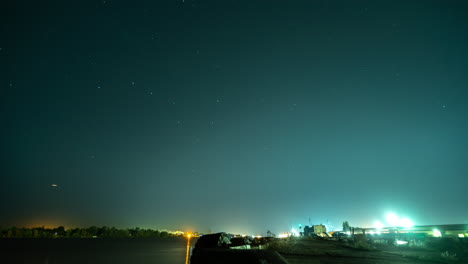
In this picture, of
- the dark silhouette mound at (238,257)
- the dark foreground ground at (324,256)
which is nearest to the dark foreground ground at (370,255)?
the dark foreground ground at (324,256)

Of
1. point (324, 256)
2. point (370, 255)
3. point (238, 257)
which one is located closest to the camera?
point (238, 257)

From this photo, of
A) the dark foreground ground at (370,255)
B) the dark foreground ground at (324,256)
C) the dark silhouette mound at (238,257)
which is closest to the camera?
the dark silhouette mound at (238,257)

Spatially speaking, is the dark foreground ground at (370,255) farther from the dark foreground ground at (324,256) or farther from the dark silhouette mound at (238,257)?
the dark silhouette mound at (238,257)

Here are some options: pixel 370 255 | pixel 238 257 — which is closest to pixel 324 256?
pixel 370 255

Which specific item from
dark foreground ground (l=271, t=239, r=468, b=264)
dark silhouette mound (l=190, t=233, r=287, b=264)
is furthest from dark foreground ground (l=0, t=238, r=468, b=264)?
dark silhouette mound (l=190, t=233, r=287, b=264)

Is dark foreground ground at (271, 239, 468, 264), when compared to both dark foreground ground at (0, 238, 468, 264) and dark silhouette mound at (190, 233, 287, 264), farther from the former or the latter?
dark silhouette mound at (190, 233, 287, 264)

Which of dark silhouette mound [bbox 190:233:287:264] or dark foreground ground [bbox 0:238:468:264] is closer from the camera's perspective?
dark silhouette mound [bbox 190:233:287:264]

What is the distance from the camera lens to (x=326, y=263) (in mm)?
21141

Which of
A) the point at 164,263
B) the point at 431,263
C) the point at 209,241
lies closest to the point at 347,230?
the point at 164,263

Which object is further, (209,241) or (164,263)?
(164,263)

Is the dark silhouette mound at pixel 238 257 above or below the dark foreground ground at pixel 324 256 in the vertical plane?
above

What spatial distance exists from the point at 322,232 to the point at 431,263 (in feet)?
299

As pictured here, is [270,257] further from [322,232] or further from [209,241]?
[322,232]

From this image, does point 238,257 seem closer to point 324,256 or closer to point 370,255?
point 324,256
